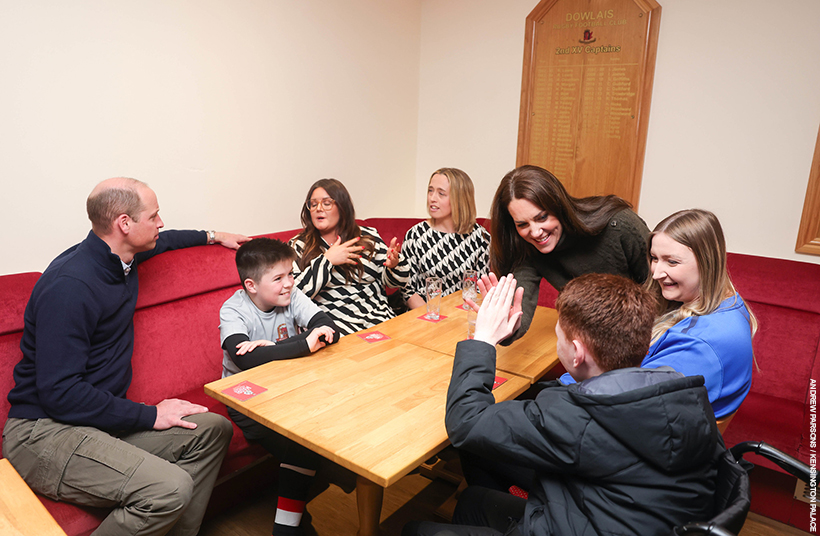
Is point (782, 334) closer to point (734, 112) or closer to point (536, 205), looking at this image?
point (734, 112)

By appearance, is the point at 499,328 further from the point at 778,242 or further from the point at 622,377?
the point at 778,242

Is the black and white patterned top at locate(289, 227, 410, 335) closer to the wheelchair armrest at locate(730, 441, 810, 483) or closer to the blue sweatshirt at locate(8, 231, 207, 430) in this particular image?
the blue sweatshirt at locate(8, 231, 207, 430)

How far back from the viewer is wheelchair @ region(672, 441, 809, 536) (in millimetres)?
961

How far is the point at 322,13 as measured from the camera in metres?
3.32

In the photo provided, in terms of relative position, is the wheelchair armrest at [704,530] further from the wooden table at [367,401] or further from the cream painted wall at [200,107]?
the cream painted wall at [200,107]

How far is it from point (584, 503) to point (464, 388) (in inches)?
14.6

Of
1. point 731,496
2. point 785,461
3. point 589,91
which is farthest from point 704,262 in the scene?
point 589,91

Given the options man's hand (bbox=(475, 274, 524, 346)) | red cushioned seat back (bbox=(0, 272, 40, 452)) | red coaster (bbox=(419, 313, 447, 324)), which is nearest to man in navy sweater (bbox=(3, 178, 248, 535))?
red cushioned seat back (bbox=(0, 272, 40, 452))

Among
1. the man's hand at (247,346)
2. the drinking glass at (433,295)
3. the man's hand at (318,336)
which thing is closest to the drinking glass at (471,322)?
the drinking glass at (433,295)

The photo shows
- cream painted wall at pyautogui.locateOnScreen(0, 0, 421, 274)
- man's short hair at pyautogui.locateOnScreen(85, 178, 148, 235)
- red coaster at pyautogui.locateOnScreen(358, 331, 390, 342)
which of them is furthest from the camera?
cream painted wall at pyautogui.locateOnScreen(0, 0, 421, 274)

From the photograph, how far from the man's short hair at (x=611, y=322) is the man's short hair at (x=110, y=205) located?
1.49 metres

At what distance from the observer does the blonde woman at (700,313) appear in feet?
4.77

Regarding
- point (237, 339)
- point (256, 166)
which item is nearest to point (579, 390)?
point (237, 339)

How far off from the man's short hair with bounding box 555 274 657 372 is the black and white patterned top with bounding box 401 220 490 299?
1.72 meters
